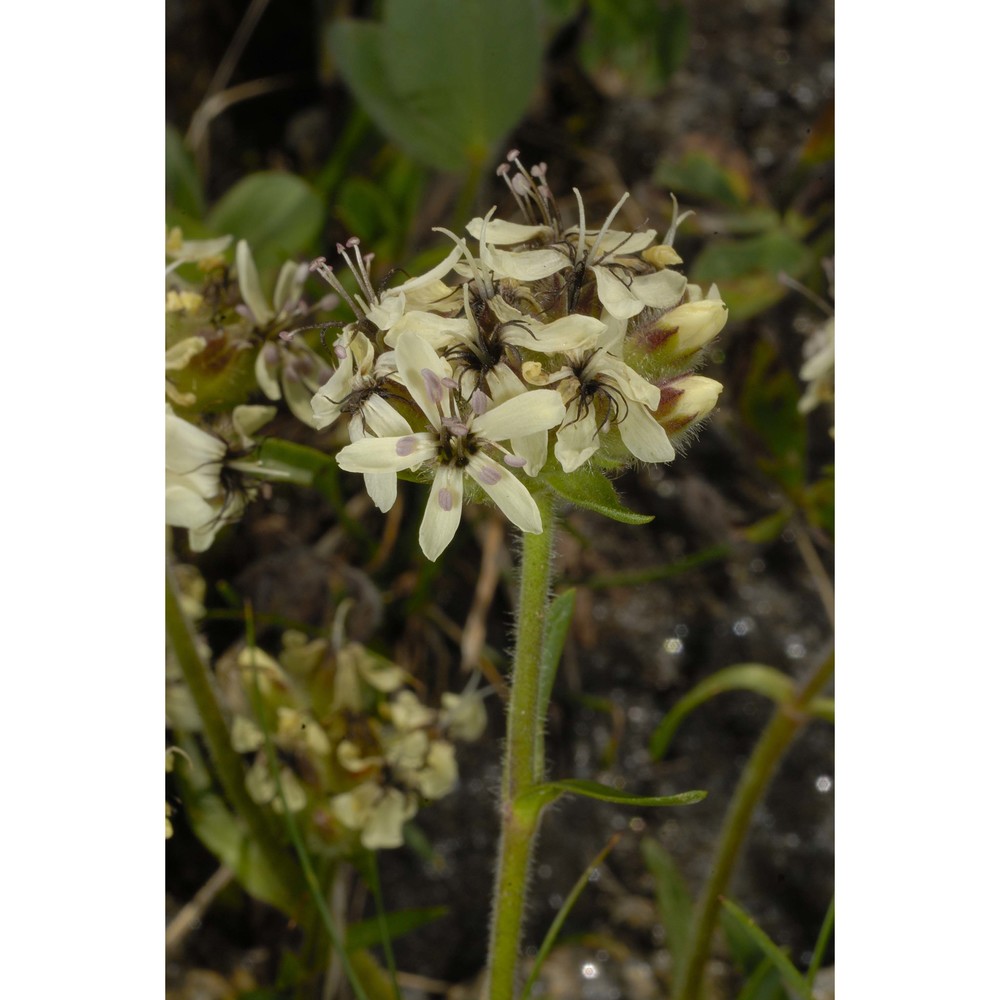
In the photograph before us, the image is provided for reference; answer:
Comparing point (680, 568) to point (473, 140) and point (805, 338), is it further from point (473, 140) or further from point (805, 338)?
point (473, 140)

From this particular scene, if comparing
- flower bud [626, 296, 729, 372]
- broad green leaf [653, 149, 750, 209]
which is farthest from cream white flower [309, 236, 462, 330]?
broad green leaf [653, 149, 750, 209]

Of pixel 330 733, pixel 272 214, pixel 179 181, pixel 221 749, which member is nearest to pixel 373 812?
pixel 330 733

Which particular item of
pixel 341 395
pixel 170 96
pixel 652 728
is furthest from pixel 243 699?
pixel 170 96

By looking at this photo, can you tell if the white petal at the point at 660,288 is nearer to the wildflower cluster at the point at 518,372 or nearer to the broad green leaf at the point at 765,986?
the wildflower cluster at the point at 518,372

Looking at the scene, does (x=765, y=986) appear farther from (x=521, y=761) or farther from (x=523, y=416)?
(x=523, y=416)

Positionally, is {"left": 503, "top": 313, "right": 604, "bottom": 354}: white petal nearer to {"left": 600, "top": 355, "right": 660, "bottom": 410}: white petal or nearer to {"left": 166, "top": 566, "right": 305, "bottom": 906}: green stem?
{"left": 600, "top": 355, "right": 660, "bottom": 410}: white petal

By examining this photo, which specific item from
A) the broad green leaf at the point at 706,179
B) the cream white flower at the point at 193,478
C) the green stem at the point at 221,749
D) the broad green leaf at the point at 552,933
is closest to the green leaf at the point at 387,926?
the green stem at the point at 221,749
